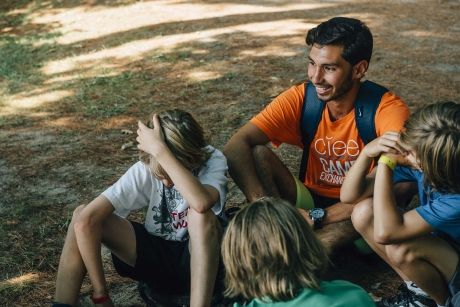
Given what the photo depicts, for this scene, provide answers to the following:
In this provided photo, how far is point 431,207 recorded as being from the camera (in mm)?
2928

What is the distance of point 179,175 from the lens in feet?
10.00

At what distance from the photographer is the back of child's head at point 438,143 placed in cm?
280

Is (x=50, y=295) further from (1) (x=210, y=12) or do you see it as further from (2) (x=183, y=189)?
(1) (x=210, y=12)

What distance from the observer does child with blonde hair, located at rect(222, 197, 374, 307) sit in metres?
2.24

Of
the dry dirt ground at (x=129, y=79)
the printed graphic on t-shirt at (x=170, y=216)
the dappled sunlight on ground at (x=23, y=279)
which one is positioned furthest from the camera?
the dry dirt ground at (x=129, y=79)

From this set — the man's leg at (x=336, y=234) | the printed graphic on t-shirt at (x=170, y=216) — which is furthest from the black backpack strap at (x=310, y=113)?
the printed graphic on t-shirt at (x=170, y=216)

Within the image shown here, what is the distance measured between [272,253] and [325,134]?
165cm

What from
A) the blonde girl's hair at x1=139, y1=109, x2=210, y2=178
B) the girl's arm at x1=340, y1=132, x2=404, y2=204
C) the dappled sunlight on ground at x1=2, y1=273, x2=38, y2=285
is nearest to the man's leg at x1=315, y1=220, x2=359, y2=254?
the girl's arm at x1=340, y1=132, x2=404, y2=204

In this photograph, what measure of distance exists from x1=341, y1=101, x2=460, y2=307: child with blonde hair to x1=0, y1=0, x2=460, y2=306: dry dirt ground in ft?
1.81

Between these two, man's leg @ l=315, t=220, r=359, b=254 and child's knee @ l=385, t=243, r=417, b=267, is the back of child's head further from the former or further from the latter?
man's leg @ l=315, t=220, r=359, b=254

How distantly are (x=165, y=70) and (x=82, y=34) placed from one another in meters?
2.82

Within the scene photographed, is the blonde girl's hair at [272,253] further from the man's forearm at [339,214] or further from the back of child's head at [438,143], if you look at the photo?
the man's forearm at [339,214]

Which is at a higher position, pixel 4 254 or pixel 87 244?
pixel 87 244

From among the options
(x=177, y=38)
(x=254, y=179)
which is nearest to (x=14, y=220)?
(x=254, y=179)
